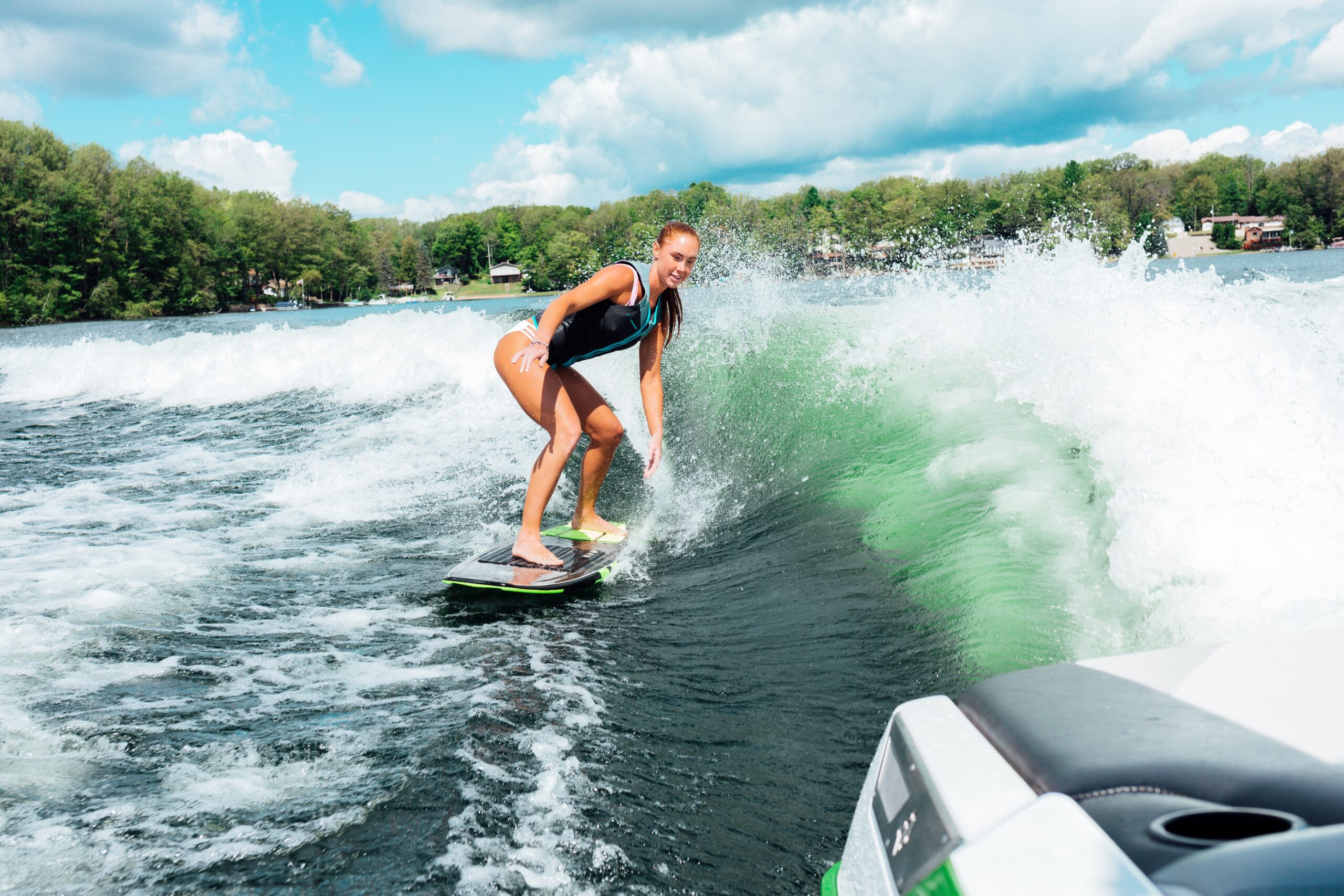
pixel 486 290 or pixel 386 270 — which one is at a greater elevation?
pixel 386 270

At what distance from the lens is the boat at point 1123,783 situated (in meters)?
0.98

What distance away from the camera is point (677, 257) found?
466cm

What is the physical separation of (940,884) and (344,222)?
116 m

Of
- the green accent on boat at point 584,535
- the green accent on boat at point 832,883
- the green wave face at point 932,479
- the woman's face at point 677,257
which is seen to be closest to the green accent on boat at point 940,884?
the green accent on boat at point 832,883

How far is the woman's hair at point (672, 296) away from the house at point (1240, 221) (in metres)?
111

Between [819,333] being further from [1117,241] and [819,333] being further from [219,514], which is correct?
[1117,241]

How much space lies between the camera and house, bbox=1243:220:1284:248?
295 feet

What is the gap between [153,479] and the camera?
7.80 m

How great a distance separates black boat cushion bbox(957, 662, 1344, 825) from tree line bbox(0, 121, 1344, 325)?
2826 centimetres

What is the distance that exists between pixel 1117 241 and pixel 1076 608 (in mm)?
69521

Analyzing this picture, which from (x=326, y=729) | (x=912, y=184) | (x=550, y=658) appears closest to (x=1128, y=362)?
(x=550, y=658)

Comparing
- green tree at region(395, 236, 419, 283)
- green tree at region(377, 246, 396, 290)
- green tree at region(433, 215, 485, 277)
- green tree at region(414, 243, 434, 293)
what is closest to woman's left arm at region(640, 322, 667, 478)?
green tree at region(377, 246, 396, 290)

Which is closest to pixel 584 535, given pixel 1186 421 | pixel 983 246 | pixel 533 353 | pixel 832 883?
pixel 533 353

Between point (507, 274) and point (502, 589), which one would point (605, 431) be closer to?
point (502, 589)
